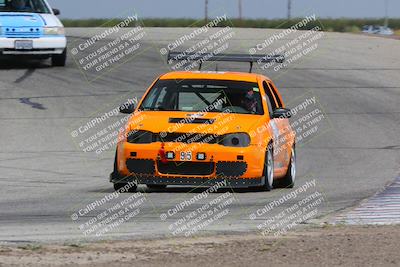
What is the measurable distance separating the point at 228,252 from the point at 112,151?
960cm

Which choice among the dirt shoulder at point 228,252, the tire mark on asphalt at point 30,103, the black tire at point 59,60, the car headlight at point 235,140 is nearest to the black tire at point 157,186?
the car headlight at point 235,140

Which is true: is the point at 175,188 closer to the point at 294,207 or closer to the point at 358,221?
the point at 294,207

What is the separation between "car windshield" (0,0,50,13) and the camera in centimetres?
2505

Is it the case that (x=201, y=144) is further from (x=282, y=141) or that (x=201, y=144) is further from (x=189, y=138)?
(x=282, y=141)

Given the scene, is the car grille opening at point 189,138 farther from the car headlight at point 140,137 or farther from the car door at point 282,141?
the car door at point 282,141

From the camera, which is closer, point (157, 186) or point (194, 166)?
point (194, 166)

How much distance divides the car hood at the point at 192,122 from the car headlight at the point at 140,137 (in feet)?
0.17

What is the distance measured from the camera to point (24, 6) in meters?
25.3

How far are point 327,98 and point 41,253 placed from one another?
54.5 ft

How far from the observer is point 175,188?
43.4ft

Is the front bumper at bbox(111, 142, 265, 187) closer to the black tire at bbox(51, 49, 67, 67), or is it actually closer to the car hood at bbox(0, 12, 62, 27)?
the car hood at bbox(0, 12, 62, 27)

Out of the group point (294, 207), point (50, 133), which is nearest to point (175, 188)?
point (294, 207)

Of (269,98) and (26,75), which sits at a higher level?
(269,98)

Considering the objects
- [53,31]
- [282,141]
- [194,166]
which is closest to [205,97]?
[282,141]
